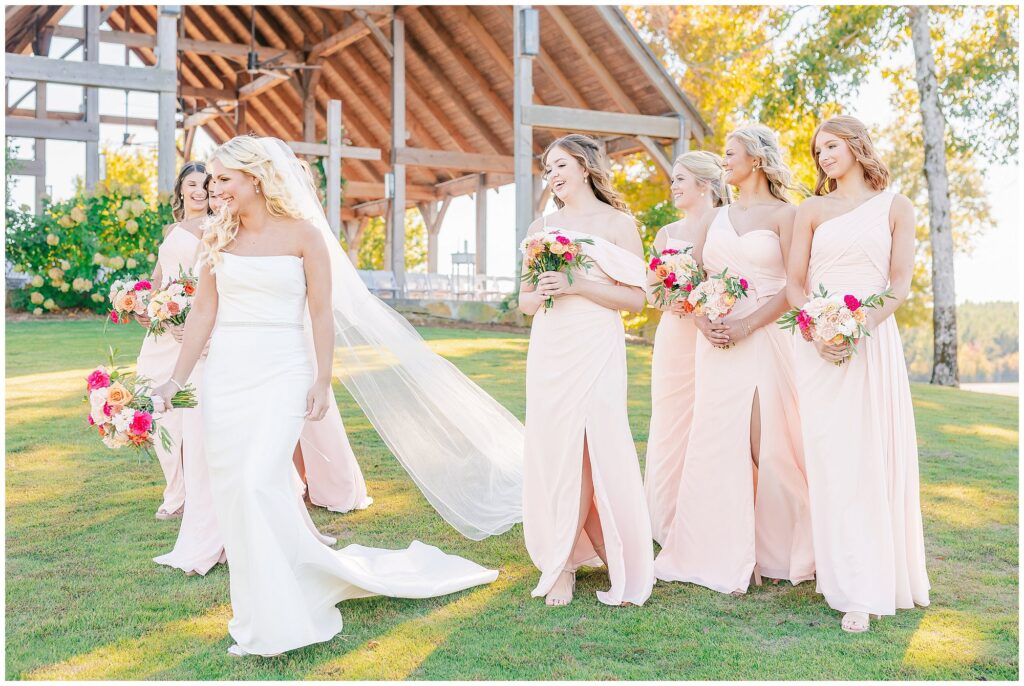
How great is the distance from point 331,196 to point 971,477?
49.0 ft

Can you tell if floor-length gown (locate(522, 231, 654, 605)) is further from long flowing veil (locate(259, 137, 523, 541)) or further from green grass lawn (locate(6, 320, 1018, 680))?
long flowing veil (locate(259, 137, 523, 541))

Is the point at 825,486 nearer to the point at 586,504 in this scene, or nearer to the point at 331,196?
the point at 586,504

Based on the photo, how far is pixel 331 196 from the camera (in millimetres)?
19906

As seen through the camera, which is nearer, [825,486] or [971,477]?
[825,486]

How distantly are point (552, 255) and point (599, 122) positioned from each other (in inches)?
563

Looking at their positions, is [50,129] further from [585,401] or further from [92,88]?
[585,401]

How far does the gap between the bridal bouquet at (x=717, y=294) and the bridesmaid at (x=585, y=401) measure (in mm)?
330

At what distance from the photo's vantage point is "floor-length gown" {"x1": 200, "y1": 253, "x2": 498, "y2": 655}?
3906 mm

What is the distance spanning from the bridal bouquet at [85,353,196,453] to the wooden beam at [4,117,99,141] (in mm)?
19550

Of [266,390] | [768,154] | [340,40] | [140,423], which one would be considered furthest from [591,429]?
[340,40]

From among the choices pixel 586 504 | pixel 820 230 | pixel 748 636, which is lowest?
pixel 748 636

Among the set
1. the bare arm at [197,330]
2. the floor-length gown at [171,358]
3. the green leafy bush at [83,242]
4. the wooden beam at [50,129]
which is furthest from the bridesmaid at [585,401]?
the wooden beam at [50,129]

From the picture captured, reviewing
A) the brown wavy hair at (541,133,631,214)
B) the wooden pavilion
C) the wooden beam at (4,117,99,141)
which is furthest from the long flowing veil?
the wooden beam at (4,117,99,141)

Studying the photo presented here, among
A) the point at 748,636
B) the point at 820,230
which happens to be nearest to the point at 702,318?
the point at 820,230
